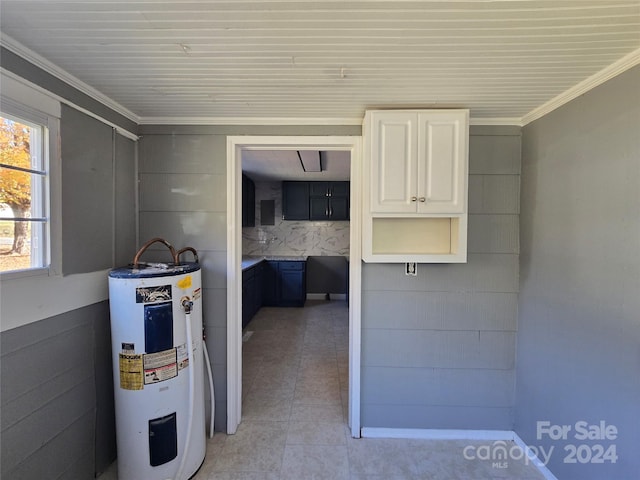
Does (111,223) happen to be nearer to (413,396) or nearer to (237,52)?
(237,52)

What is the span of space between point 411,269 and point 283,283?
3307mm

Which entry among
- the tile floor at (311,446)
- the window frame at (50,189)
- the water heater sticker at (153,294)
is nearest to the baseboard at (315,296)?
the tile floor at (311,446)

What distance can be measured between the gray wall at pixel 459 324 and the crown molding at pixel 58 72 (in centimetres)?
185

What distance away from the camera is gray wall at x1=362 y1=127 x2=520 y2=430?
6.24ft

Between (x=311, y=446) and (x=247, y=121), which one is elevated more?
(x=247, y=121)

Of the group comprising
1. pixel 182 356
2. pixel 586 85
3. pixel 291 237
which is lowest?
pixel 182 356

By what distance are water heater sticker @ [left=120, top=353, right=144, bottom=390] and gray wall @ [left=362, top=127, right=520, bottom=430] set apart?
4.37ft

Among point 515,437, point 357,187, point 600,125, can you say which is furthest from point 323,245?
point 600,125

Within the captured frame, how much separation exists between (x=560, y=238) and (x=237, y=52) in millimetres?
1899

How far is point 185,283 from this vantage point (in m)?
1.56

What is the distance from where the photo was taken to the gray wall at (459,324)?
74.9 inches

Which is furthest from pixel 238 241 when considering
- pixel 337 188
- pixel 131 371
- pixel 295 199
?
pixel 337 188

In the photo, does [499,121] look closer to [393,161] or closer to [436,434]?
[393,161]

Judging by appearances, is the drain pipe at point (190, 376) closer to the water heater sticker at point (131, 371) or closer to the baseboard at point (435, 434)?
the water heater sticker at point (131, 371)
